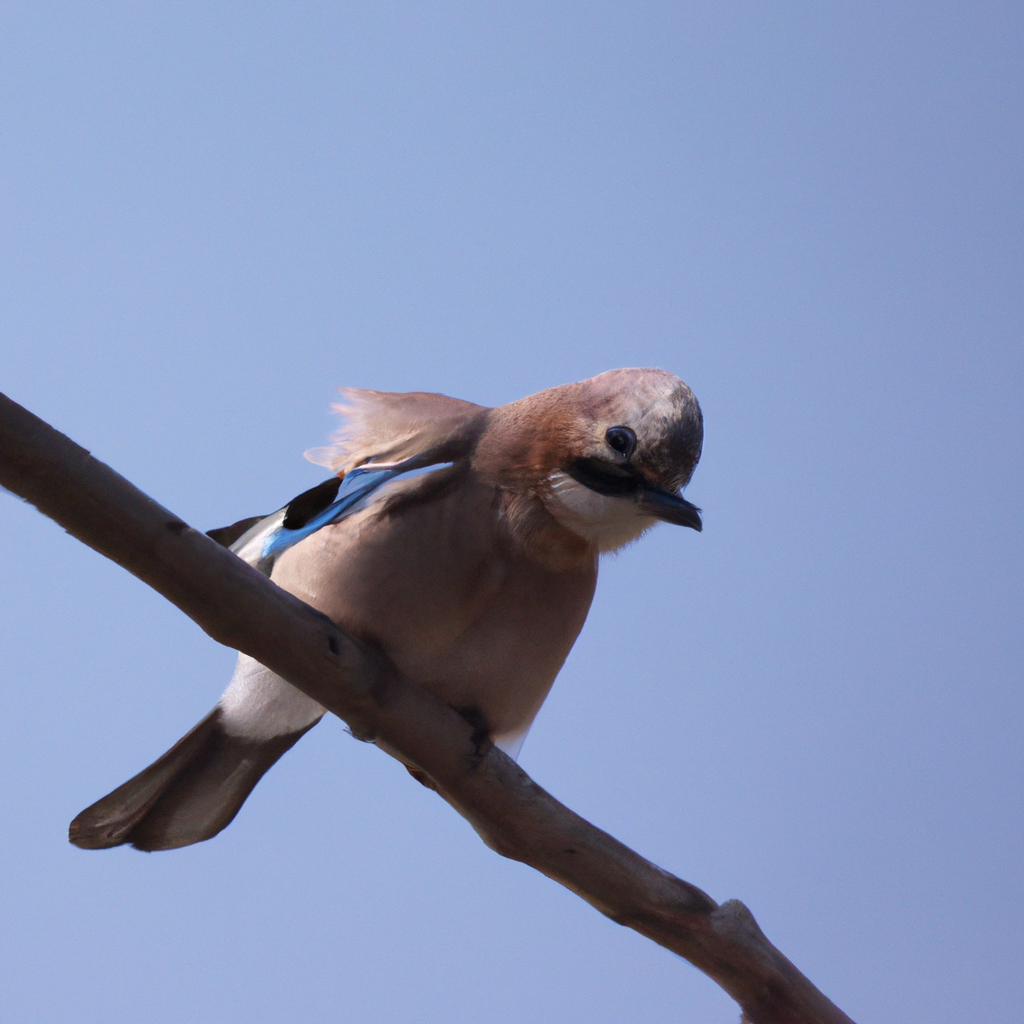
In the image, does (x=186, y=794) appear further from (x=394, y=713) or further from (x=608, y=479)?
(x=608, y=479)

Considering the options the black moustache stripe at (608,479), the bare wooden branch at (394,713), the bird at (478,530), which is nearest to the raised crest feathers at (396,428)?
the bird at (478,530)

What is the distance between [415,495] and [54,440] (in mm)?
485

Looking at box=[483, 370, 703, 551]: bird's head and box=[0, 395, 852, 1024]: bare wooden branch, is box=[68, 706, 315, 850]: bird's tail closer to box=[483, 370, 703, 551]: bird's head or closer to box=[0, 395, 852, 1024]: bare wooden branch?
box=[0, 395, 852, 1024]: bare wooden branch

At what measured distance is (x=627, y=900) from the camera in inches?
55.6

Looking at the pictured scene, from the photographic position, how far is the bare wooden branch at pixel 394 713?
3.49 ft

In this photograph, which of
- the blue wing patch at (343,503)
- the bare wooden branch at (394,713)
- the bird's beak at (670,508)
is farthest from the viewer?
the blue wing patch at (343,503)

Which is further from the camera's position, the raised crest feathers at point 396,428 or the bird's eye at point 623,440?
the raised crest feathers at point 396,428

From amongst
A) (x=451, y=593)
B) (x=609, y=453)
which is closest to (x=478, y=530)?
(x=451, y=593)

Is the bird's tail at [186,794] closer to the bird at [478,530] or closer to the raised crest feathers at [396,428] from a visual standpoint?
the bird at [478,530]

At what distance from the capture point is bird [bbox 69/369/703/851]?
1328mm

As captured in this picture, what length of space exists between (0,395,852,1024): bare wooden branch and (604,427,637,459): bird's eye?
0.40 m

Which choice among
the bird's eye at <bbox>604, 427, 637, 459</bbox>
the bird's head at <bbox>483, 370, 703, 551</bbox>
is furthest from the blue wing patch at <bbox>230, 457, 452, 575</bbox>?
the bird's eye at <bbox>604, 427, 637, 459</bbox>

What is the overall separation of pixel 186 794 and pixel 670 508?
0.88 m

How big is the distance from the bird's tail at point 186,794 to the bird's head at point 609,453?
596mm
